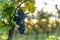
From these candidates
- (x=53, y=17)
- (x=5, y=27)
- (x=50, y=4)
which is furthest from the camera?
(x=53, y=17)

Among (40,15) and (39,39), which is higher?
(40,15)

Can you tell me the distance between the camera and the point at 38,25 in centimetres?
284

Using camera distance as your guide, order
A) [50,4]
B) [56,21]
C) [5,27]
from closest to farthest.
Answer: [5,27]
[50,4]
[56,21]

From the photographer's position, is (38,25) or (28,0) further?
(38,25)

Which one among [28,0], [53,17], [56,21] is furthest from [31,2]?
[53,17]

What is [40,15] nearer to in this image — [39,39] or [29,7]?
[39,39]

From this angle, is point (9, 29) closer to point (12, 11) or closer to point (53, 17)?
point (12, 11)

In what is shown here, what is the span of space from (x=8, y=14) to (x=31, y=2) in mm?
66

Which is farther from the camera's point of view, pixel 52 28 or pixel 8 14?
pixel 52 28

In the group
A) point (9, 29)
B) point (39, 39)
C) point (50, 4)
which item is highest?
point (50, 4)

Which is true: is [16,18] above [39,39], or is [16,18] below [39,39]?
above

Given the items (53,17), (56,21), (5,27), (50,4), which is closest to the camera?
(5,27)

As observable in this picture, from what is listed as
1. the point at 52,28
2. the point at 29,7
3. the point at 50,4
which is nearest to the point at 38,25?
the point at 52,28

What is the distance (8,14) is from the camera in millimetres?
495
